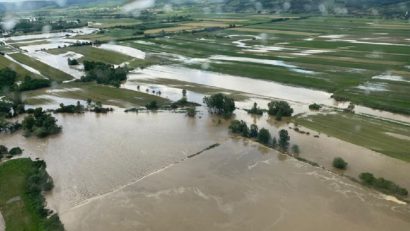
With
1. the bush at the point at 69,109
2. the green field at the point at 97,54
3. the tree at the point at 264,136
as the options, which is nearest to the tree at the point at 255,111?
the tree at the point at 264,136

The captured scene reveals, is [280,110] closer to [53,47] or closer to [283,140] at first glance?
[283,140]

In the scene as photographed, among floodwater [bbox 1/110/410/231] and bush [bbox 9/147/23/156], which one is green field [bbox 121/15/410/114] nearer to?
floodwater [bbox 1/110/410/231]

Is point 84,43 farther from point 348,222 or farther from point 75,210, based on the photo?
point 348,222

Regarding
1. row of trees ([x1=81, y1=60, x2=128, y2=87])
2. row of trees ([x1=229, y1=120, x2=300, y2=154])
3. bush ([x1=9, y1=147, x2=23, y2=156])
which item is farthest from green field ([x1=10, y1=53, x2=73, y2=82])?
row of trees ([x1=229, y1=120, x2=300, y2=154])

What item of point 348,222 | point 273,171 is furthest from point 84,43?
point 348,222

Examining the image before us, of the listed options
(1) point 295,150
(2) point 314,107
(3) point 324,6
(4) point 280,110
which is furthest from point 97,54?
(3) point 324,6

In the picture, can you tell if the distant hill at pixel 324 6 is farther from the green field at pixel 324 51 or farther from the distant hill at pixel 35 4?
the distant hill at pixel 35 4
